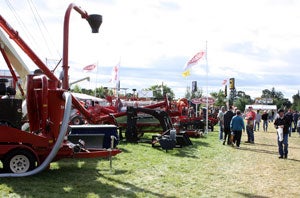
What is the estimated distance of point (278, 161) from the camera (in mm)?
12703

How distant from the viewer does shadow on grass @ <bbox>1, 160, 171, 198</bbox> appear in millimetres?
7117

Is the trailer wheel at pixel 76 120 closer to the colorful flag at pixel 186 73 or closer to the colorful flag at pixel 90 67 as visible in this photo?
the colorful flag at pixel 186 73

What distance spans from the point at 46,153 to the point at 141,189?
2.38m

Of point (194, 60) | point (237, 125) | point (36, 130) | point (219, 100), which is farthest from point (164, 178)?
point (219, 100)

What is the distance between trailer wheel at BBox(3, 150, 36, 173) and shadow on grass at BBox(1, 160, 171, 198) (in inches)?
11.4

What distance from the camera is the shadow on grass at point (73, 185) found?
7.12 meters

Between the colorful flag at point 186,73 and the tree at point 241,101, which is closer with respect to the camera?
the colorful flag at point 186,73

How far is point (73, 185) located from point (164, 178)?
215 centimetres

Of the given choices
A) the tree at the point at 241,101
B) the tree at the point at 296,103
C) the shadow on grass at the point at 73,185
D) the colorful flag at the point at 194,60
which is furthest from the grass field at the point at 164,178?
the tree at the point at 296,103

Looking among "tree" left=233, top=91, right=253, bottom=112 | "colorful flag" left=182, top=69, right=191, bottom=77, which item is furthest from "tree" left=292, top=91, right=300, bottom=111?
"colorful flag" left=182, top=69, right=191, bottom=77

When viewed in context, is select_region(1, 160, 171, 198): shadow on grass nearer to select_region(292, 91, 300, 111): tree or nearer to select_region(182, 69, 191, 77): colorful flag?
select_region(182, 69, 191, 77): colorful flag

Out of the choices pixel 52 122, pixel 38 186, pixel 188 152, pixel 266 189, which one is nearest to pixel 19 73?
pixel 188 152

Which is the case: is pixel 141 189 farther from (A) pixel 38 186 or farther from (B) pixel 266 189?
(B) pixel 266 189

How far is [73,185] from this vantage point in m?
7.84
